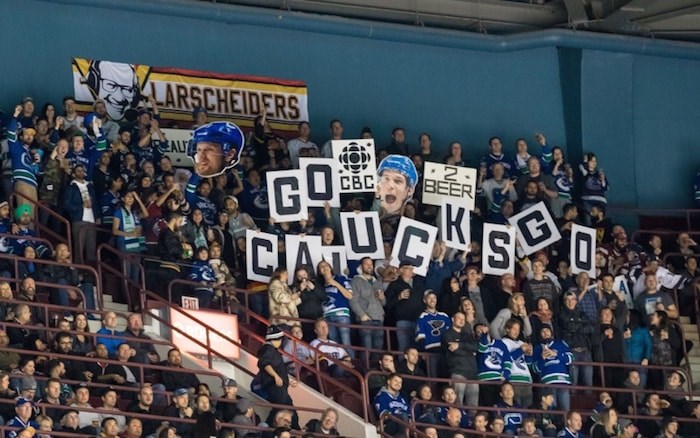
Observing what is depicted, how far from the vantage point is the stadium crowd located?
19.9 metres

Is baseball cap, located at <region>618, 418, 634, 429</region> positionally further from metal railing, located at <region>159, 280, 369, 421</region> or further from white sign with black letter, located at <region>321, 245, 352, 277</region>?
white sign with black letter, located at <region>321, 245, 352, 277</region>

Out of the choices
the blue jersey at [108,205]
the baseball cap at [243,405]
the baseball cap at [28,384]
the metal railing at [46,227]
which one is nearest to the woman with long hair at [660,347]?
the baseball cap at [243,405]

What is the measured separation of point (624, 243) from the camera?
25234 mm

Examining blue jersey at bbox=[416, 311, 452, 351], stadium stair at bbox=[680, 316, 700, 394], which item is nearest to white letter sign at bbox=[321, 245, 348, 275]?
blue jersey at bbox=[416, 311, 452, 351]

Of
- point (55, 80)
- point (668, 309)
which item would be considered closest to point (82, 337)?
point (55, 80)

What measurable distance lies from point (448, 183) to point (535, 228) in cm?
126

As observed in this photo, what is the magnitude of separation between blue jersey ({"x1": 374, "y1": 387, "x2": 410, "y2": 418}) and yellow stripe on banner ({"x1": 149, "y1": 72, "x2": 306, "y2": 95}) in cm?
613

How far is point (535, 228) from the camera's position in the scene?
24.5 m

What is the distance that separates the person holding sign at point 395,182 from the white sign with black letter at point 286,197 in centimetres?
108

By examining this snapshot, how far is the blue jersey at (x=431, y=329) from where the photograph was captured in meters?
22.0

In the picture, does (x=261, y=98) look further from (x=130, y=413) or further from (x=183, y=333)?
(x=130, y=413)

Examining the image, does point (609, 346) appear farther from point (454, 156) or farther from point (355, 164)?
→ point (355, 164)

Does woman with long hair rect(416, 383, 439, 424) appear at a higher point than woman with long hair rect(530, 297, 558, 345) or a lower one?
lower

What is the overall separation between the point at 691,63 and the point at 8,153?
34.9ft
